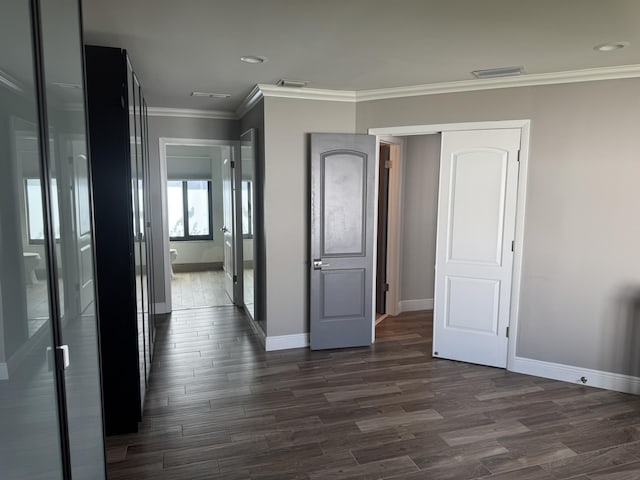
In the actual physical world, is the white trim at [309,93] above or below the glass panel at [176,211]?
above

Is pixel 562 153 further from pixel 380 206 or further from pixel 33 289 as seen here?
pixel 33 289

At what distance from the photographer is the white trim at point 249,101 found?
14.1 ft

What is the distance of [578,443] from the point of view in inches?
117

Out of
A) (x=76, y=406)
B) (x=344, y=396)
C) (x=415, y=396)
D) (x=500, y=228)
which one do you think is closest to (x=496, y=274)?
(x=500, y=228)

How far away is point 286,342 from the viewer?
4.60 meters

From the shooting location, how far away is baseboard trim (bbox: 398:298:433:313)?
6.02 m

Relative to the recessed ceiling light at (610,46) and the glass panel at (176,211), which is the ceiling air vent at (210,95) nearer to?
the recessed ceiling light at (610,46)

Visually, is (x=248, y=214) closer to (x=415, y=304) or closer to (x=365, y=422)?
(x=415, y=304)

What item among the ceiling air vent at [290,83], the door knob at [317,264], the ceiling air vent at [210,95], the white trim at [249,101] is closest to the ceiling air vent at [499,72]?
the ceiling air vent at [290,83]

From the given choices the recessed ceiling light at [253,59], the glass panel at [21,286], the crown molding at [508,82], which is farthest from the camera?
the crown molding at [508,82]

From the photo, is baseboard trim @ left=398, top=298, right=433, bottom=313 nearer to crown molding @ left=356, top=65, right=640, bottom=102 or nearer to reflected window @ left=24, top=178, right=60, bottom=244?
crown molding @ left=356, top=65, right=640, bottom=102

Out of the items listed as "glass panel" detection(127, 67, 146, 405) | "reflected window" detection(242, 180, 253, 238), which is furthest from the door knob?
"glass panel" detection(127, 67, 146, 405)

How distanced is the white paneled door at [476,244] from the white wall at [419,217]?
1.59 metres

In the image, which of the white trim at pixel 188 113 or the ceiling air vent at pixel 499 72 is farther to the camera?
the white trim at pixel 188 113
